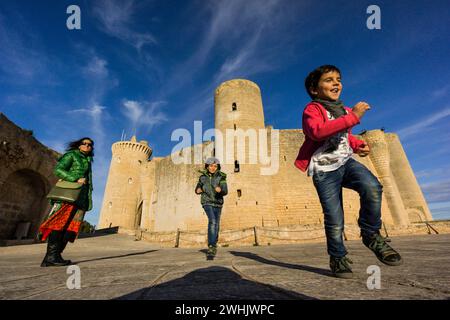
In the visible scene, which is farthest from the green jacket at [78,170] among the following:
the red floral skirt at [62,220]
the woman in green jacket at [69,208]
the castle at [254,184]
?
the castle at [254,184]

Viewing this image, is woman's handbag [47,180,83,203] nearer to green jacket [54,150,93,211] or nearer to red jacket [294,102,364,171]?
green jacket [54,150,93,211]

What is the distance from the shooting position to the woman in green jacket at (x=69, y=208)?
3.11 meters

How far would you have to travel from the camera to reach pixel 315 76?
2.23 m

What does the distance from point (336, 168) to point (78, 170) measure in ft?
12.1

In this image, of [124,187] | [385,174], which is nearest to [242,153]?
[385,174]

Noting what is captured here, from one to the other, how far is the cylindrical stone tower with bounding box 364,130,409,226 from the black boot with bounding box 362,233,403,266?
20.3 metres

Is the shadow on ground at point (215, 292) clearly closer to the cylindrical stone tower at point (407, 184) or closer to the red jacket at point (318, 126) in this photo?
the red jacket at point (318, 126)

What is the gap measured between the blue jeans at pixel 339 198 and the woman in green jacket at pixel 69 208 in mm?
3230

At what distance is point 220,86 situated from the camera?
15.5m

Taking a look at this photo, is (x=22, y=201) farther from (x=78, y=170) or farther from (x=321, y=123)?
(x=321, y=123)

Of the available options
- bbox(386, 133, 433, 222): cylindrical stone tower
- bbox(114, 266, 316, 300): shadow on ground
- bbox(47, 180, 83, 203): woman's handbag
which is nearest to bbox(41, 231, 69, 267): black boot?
bbox(47, 180, 83, 203): woman's handbag
